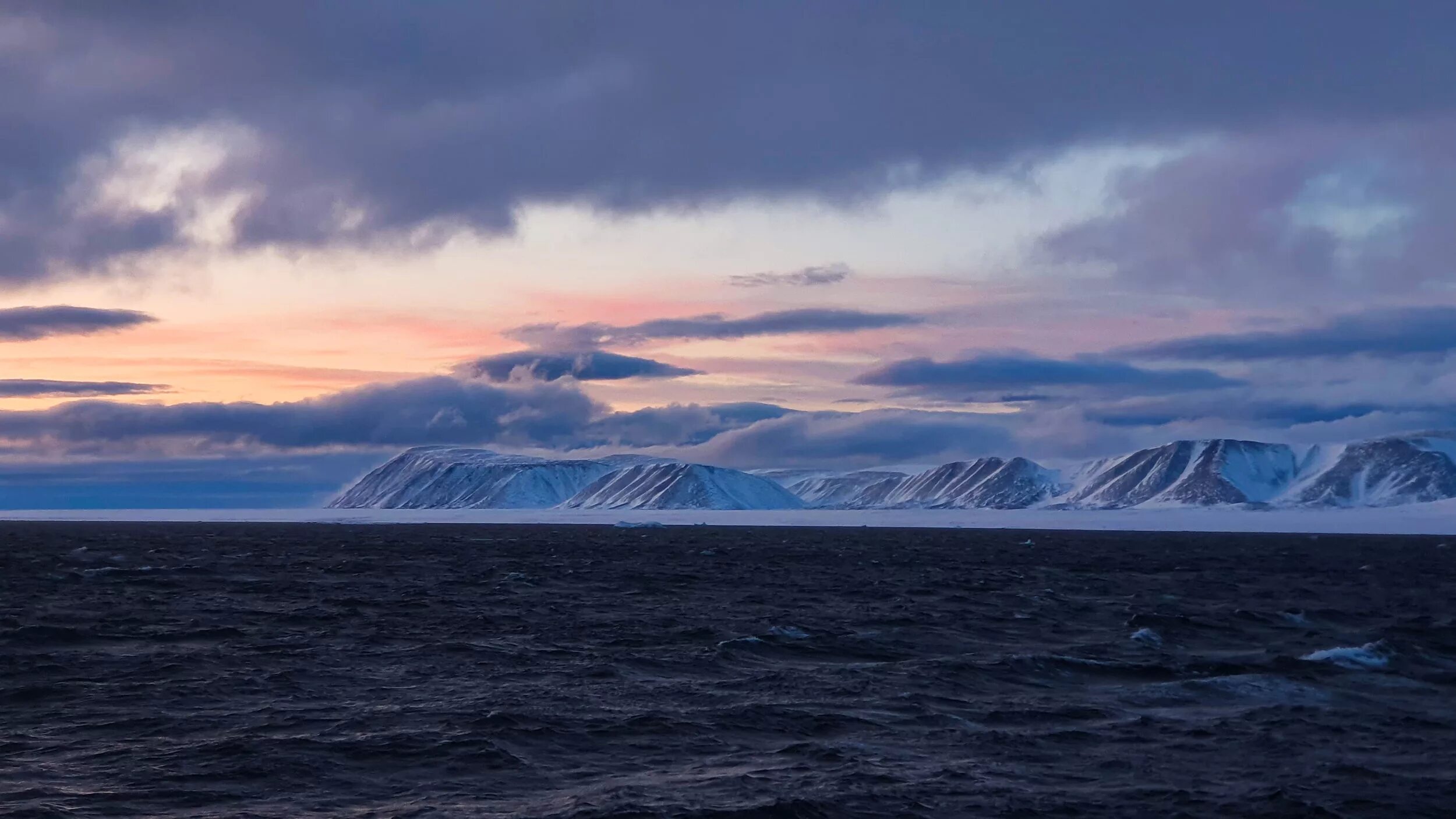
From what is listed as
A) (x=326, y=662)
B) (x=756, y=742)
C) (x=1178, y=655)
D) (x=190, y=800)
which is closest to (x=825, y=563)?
(x=1178, y=655)

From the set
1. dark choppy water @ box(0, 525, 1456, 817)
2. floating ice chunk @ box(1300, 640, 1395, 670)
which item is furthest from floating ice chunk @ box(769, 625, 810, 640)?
floating ice chunk @ box(1300, 640, 1395, 670)

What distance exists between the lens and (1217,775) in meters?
22.8

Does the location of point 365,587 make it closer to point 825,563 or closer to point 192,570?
point 192,570

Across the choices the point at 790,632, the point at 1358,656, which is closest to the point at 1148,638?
the point at 1358,656

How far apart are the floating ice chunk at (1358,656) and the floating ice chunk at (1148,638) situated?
4.57 metres

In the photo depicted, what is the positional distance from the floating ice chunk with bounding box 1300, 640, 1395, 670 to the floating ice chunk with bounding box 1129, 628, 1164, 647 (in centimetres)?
457

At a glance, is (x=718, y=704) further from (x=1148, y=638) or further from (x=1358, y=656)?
(x=1358, y=656)

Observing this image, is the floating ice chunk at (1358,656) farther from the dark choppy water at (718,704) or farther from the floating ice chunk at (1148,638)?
the floating ice chunk at (1148,638)

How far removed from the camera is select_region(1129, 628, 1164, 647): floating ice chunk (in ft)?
136

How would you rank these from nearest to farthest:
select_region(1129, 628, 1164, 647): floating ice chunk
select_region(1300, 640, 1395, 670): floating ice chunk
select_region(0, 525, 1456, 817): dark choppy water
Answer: select_region(0, 525, 1456, 817): dark choppy water, select_region(1300, 640, 1395, 670): floating ice chunk, select_region(1129, 628, 1164, 647): floating ice chunk

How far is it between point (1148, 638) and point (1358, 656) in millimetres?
6565

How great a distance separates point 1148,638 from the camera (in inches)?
1662

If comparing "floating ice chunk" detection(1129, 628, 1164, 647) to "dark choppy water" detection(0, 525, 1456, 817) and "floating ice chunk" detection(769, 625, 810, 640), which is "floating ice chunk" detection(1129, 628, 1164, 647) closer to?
"dark choppy water" detection(0, 525, 1456, 817)

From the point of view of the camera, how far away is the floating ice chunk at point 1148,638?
1626 inches
